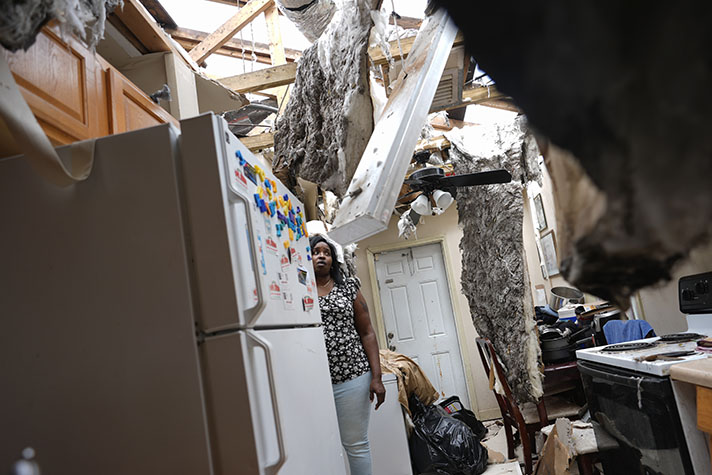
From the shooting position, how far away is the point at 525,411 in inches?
137

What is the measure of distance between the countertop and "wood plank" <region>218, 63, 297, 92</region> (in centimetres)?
227

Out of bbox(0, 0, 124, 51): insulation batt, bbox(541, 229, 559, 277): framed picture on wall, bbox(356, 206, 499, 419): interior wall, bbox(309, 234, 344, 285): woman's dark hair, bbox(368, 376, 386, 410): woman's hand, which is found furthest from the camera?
bbox(356, 206, 499, 419): interior wall

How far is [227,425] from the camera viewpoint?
44.3 inches

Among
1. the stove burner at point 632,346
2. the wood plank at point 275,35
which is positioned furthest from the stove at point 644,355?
the wood plank at point 275,35

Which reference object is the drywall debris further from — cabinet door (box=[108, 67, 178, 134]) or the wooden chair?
the wooden chair

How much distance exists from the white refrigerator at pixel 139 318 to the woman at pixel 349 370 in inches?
39.2

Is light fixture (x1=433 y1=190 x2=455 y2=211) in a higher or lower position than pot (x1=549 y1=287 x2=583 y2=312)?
higher

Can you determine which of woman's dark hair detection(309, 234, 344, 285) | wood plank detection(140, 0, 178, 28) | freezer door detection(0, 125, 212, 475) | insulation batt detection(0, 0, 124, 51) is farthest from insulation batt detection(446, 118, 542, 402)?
insulation batt detection(0, 0, 124, 51)

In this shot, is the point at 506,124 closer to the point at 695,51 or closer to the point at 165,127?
the point at 165,127

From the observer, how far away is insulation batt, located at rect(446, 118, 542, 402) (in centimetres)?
331

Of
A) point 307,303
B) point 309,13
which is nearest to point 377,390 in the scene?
Result: point 307,303

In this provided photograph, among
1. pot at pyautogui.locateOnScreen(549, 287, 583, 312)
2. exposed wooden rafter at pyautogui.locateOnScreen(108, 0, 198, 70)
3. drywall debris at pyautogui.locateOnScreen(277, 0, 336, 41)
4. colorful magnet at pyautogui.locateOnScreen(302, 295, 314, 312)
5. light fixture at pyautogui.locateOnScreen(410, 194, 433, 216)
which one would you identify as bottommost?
pot at pyautogui.locateOnScreen(549, 287, 583, 312)

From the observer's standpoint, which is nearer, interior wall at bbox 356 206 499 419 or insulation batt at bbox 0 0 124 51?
insulation batt at bbox 0 0 124 51

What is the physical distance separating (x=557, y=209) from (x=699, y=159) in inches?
3.8
